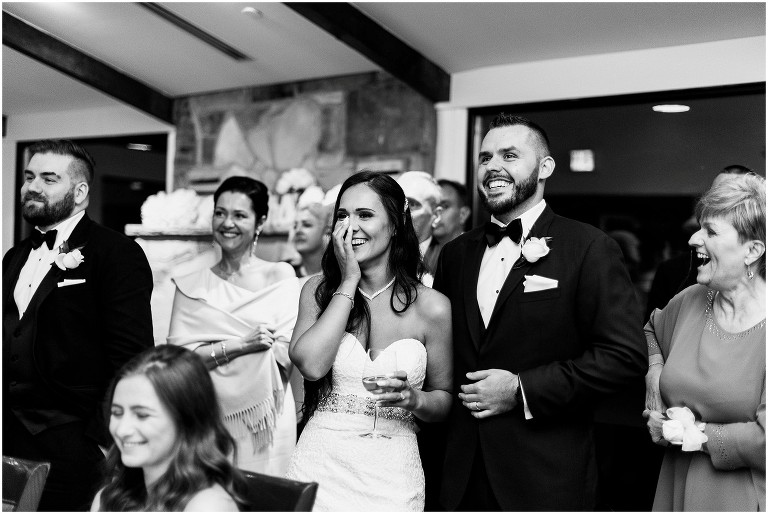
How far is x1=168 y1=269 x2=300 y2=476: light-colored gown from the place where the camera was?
4.09 m

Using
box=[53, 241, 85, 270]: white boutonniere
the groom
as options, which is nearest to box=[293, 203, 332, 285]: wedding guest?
box=[53, 241, 85, 270]: white boutonniere

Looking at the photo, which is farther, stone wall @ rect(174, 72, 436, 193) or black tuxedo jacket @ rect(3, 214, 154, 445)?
stone wall @ rect(174, 72, 436, 193)

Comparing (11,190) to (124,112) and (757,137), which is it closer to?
(124,112)

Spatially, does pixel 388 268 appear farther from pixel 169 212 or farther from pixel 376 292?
pixel 169 212

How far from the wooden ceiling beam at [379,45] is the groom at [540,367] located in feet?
10.1

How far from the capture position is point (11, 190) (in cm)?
902

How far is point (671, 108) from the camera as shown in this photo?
571 centimetres

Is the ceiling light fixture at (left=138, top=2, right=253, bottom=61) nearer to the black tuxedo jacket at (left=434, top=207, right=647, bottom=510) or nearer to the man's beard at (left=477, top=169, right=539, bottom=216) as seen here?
the man's beard at (left=477, top=169, right=539, bottom=216)

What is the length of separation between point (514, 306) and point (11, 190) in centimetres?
771

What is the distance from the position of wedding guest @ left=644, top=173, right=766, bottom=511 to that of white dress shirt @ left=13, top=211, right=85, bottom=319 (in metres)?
2.21

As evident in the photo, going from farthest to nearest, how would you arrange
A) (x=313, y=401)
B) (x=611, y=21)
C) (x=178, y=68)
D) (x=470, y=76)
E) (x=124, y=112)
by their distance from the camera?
(x=124, y=112), (x=178, y=68), (x=470, y=76), (x=611, y=21), (x=313, y=401)

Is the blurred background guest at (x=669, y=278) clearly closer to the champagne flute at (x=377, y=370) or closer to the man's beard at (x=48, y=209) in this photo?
the champagne flute at (x=377, y=370)

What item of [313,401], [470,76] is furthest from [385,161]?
[313,401]

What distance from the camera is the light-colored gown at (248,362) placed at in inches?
161
